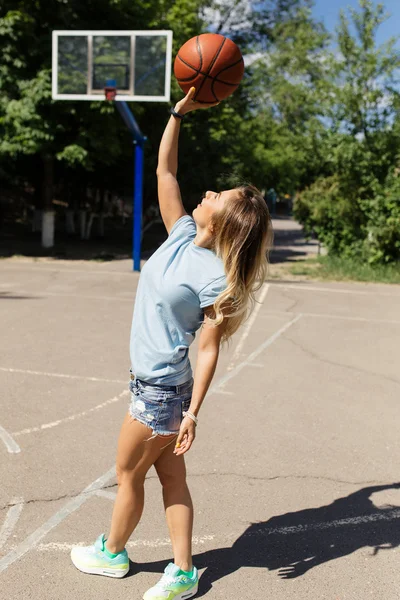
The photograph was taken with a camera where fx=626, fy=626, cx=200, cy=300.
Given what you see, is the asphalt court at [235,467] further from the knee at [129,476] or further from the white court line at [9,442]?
the knee at [129,476]

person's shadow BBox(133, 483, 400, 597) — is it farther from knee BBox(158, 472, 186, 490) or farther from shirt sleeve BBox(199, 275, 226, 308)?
shirt sleeve BBox(199, 275, 226, 308)

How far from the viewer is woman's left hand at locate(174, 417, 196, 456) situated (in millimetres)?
2670

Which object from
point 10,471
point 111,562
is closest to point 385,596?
point 111,562

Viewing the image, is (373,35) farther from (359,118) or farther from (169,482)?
(169,482)

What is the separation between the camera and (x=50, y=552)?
3213 millimetres

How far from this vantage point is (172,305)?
2.70 metres

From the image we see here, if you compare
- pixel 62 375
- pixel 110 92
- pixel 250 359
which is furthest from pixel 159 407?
pixel 110 92

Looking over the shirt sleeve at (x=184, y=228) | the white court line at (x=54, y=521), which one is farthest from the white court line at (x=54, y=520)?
the shirt sleeve at (x=184, y=228)

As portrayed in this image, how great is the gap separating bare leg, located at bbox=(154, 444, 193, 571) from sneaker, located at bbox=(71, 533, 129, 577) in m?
0.28

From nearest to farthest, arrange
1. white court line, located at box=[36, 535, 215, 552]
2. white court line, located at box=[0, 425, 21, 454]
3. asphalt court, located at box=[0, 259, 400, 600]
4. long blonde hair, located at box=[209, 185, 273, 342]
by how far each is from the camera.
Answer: long blonde hair, located at box=[209, 185, 273, 342] → asphalt court, located at box=[0, 259, 400, 600] → white court line, located at box=[36, 535, 215, 552] → white court line, located at box=[0, 425, 21, 454]

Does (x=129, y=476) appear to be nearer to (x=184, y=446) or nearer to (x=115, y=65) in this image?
(x=184, y=446)

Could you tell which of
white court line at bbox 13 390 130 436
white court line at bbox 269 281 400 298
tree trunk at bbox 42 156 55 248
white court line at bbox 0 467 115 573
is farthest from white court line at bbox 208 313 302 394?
tree trunk at bbox 42 156 55 248

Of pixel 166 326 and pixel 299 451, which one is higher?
pixel 166 326

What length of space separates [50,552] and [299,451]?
2162 mm
